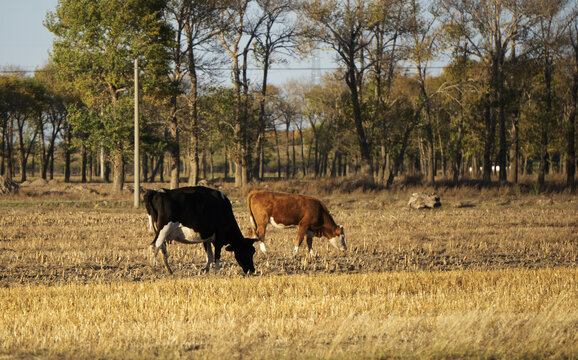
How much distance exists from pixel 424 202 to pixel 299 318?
75.9 ft

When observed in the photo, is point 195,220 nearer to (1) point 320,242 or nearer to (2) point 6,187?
(1) point 320,242

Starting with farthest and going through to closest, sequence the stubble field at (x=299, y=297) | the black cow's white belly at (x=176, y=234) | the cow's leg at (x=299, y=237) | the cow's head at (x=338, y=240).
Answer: the cow's head at (x=338, y=240)
the cow's leg at (x=299, y=237)
the black cow's white belly at (x=176, y=234)
the stubble field at (x=299, y=297)

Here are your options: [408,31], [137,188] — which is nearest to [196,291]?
[137,188]

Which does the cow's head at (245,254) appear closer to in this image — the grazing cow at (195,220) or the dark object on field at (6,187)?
the grazing cow at (195,220)

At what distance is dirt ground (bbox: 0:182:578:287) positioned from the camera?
14.3 meters

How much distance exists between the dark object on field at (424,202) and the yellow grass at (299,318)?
18.7m

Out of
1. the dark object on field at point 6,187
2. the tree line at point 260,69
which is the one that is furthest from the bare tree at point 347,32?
the dark object on field at point 6,187

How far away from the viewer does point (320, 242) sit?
19.6 metres

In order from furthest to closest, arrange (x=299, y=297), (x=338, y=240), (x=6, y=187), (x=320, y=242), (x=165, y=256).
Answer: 1. (x=6, y=187)
2. (x=320, y=242)
3. (x=338, y=240)
4. (x=165, y=256)
5. (x=299, y=297)

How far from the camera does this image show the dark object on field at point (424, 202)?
1222 inches

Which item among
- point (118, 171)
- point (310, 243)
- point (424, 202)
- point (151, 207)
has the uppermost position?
point (118, 171)

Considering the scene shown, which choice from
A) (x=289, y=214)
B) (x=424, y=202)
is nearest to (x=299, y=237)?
(x=289, y=214)

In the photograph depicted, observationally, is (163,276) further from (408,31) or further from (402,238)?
(408,31)

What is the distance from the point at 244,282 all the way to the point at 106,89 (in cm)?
2876
